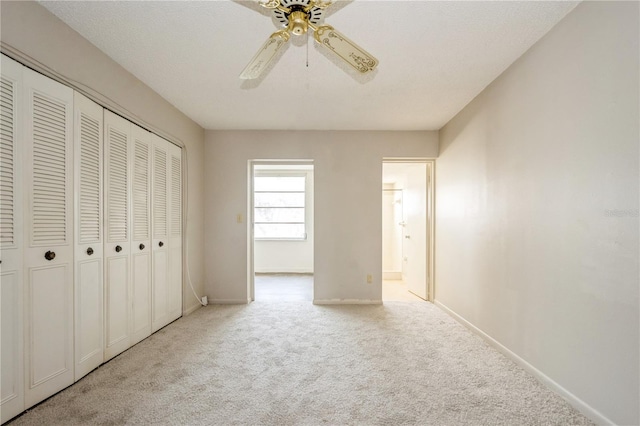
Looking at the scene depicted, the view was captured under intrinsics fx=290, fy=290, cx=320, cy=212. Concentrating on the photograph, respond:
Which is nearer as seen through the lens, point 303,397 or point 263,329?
point 303,397

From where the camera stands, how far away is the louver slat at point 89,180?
2.00m

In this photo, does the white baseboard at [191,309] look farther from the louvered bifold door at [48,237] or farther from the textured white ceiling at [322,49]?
the textured white ceiling at [322,49]

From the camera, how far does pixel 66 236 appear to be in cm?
186

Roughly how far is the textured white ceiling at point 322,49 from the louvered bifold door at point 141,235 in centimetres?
61

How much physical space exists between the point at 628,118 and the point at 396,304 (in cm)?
297

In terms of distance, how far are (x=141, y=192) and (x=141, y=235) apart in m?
0.39

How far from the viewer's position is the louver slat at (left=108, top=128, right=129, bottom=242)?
2285 millimetres

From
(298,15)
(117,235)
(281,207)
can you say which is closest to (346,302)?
(117,235)

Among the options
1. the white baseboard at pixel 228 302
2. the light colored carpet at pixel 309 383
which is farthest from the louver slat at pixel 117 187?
the white baseboard at pixel 228 302

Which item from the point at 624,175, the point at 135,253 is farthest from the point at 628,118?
the point at 135,253

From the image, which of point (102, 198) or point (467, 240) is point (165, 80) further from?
point (467, 240)

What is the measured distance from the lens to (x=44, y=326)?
1.72 metres

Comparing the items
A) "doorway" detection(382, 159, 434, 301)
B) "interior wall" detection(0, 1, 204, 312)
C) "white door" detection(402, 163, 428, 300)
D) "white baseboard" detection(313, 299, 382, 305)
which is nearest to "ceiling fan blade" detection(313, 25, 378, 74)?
"interior wall" detection(0, 1, 204, 312)

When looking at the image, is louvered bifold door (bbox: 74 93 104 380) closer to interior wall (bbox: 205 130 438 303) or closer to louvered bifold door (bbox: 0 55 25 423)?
louvered bifold door (bbox: 0 55 25 423)
